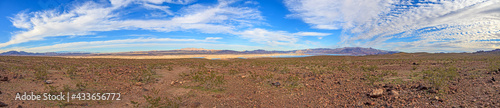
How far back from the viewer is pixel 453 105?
493 cm

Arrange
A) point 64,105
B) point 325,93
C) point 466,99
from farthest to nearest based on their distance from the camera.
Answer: point 325,93, point 64,105, point 466,99

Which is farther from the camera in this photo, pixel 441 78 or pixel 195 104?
pixel 441 78

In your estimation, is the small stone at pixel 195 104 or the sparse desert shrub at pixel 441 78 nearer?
the small stone at pixel 195 104

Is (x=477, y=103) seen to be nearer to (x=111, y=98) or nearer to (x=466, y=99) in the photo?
(x=466, y=99)

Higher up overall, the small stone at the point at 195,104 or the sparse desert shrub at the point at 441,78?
the sparse desert shrub at the point at 441,78

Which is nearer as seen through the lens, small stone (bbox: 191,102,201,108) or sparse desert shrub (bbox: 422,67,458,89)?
small stone (bbox: 191,102,201,108)

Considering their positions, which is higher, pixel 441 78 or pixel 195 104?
pixel 441 78

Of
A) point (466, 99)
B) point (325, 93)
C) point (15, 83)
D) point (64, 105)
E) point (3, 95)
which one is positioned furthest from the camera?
point (15, 83)

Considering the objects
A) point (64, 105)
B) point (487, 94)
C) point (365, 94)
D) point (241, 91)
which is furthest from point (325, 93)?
point (64, 105)

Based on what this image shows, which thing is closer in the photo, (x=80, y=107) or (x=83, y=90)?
(x=80, y=107)

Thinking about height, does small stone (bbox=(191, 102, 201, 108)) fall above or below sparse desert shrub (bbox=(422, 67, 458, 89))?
below

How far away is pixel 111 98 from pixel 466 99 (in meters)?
10.9

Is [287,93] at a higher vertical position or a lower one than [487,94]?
lower

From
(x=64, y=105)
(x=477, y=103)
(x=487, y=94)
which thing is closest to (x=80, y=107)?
(x=64, y=105)
